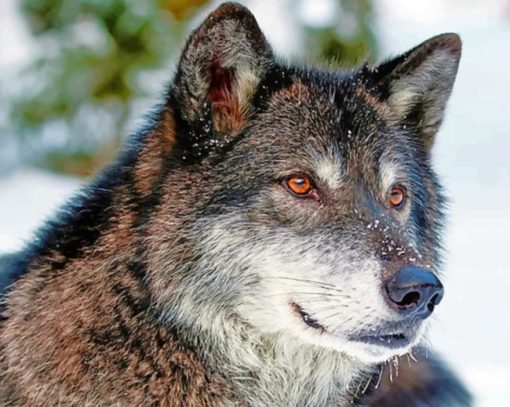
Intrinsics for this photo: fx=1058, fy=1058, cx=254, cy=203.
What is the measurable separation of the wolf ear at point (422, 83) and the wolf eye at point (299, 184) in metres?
0.61

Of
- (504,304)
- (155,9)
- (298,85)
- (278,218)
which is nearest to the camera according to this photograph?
(278,218)

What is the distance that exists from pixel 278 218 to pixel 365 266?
1.23 feet

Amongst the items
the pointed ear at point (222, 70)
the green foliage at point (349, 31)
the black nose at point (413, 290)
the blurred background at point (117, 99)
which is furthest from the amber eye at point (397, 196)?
the green foliage at point (349, 31)

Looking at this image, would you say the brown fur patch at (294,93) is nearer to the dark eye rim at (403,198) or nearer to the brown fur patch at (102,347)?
the dark eye rim at (403,198)

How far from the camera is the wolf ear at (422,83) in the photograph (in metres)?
4.31

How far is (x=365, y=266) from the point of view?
3678 mm

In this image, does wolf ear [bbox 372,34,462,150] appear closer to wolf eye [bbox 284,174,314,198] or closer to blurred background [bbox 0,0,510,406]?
wolf eye [bbox 284,174,314,198]

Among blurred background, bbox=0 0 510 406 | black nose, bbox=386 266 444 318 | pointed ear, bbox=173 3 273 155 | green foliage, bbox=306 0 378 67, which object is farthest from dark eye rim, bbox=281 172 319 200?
green foliage, bbox=306 0 378 67

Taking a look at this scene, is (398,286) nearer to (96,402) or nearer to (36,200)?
(96,402)

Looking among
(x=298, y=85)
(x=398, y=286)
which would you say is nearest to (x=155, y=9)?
(x=298, y=85)

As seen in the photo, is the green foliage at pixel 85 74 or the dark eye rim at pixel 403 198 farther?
the green foliage at pixel 85 74

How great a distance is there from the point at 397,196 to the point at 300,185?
432 mm

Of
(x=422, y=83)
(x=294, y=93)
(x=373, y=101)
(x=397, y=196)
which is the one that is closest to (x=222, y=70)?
(x=294, y=93)

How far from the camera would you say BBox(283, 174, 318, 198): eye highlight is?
3.88 meters
